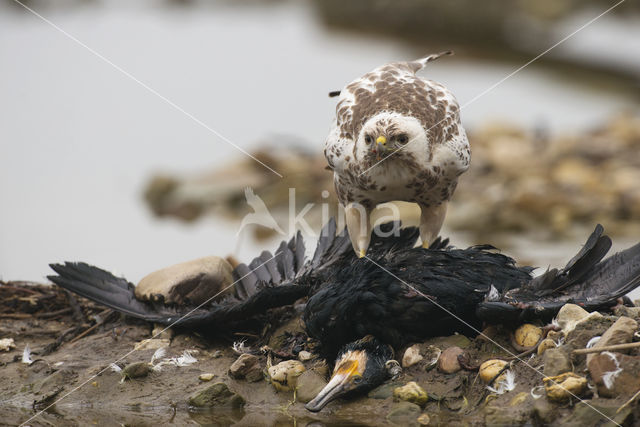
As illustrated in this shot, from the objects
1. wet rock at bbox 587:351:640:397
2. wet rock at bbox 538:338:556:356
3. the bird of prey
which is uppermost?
the bird of prey

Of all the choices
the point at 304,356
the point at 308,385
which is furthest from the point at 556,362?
the point at 304,356

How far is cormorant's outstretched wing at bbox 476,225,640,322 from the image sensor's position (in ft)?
17.6

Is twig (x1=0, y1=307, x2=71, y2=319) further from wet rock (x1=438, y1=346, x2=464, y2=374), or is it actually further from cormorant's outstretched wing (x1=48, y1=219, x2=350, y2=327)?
wet rock (x1=438, y1=346, x2=464, y2=374)

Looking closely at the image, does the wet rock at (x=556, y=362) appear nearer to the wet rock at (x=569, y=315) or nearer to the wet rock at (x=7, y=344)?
the wet rock at (x=569, y=315)

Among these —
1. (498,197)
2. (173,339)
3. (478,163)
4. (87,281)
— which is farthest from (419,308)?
(478,163)

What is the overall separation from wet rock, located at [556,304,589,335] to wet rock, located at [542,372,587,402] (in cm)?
48

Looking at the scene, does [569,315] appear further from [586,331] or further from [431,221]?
[431,221]

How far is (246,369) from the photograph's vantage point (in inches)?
222

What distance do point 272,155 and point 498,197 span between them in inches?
134

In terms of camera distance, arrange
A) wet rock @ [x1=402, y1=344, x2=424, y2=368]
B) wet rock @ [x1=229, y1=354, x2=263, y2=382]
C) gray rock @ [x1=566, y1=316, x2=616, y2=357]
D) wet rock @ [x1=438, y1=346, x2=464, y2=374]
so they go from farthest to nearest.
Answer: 1. wet rock @ [x1=229, y1=354, x2=263, y2=382]
2. wet rock @ [x1=402, y1=344, x2=424, y2=368]
3. wet rock @ [x1=438, y1=346, x2=464, y2=374]
4. gray rock @ [x1=566, y1=316, x2=616, y2=357]

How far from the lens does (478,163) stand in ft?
44.3

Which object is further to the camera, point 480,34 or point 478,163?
point 480,34

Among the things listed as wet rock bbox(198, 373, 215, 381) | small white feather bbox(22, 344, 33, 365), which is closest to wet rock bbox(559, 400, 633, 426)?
wet rock bbox(198, 373, 215, 381)

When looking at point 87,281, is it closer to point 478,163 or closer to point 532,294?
point 532,294
